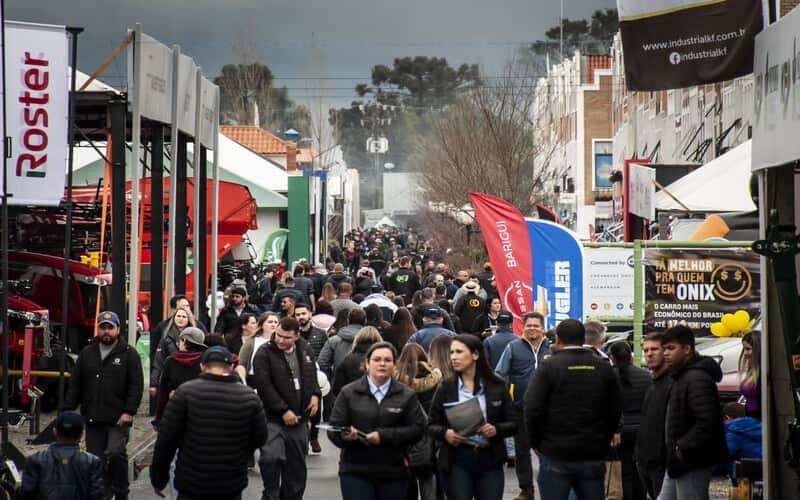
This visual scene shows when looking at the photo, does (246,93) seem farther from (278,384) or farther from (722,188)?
(278,384)

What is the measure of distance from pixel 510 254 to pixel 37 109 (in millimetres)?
6282

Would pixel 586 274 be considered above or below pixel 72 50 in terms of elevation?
below

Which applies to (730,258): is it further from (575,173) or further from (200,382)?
(575,173)

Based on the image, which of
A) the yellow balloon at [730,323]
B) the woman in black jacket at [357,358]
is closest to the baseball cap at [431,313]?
the woman in black jacket at [357,358]

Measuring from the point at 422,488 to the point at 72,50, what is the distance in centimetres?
655

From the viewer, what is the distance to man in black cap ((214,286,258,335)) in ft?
60.3

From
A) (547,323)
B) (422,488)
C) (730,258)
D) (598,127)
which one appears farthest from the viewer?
(598,127)

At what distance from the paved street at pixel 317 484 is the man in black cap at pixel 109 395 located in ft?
3.06

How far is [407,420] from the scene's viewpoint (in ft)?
31.4

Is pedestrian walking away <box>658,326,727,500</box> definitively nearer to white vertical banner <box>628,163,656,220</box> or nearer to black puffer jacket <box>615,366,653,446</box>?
black puffer jacket <box>615,366,653,446</box>

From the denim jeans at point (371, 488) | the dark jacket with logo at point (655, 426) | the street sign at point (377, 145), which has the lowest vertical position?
the denim jeans at point (371, 488)

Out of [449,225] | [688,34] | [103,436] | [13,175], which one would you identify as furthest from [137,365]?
[449,225]

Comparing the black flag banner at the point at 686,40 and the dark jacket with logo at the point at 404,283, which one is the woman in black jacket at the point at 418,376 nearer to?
the black flag banner at the point at 686,40

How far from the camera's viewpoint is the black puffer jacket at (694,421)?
9.13 meters
